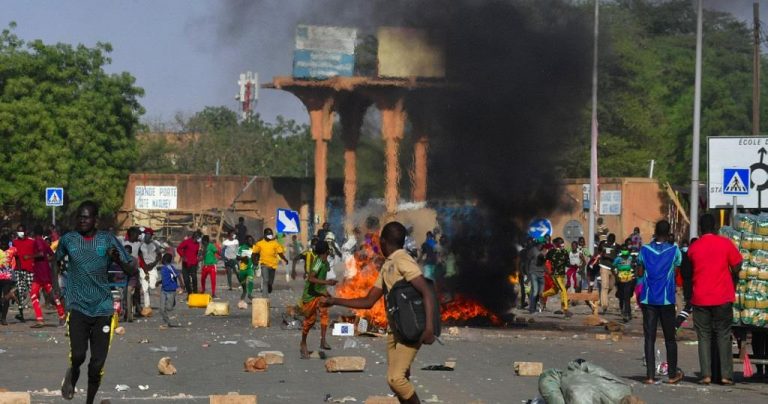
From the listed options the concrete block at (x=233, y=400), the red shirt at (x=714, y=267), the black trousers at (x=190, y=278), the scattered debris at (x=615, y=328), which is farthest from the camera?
the black trousers at (x=190, y=278)

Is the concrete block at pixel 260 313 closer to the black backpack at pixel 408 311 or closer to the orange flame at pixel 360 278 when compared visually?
the orange flame at pixel 360 278

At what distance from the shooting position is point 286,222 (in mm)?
36531

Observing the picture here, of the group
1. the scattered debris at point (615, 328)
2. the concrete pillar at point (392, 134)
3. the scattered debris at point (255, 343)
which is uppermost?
the concrete pillar at point (392, 134)

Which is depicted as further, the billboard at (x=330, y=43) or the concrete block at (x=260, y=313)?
the billboard at (x=330, y=43)

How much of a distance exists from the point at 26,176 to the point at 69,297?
42.0 metres

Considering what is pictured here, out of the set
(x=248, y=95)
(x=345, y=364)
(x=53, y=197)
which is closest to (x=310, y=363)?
(x=345, y=364)

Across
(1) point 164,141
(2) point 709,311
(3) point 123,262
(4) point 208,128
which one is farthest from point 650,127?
(3) point 123,262

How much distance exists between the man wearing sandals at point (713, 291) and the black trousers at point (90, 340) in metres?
5.97

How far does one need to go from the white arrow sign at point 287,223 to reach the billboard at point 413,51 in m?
13.0

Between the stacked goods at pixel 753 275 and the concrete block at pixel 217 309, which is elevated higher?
the stacked goods at pixel 753 275

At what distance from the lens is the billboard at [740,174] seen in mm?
17922

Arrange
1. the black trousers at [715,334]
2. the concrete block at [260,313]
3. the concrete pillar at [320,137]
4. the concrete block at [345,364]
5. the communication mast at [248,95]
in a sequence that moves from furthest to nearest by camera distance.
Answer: the communication mast at [248,95], the concrete pillar at [320,137], the concrete block at [260,313], the concrete block at [345,364], the black trousers at [715,334]

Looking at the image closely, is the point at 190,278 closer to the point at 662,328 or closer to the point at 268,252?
the point at 268,252

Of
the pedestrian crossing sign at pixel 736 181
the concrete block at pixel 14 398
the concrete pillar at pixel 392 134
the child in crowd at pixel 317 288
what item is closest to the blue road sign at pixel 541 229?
the concrete pillar at pixel 392 134
